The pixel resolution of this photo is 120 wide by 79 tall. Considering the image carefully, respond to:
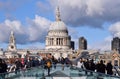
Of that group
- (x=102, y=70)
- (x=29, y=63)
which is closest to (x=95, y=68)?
(x=102, y=70)

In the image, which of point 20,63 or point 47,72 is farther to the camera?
point 20,63

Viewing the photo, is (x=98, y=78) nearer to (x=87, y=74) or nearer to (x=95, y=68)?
(x=87, y=74)

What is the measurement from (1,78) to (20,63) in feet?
30.6

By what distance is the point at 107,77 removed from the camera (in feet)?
152

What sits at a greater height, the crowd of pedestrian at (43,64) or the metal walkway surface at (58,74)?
the crowd of pedestrian at (43,64)

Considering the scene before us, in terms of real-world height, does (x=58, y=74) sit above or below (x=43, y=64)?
below

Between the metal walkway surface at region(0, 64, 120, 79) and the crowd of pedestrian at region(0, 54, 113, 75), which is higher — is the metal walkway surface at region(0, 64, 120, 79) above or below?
below

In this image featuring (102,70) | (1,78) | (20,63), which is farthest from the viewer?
(102,70)

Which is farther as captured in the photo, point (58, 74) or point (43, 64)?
point (43, 64)

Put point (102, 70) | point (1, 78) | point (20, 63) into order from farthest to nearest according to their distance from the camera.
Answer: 1. point (102, 70)
2. point (20, 63)
3. point (1, 78)

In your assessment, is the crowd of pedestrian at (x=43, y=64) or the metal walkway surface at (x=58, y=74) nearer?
the metal walkway surface at (x=58, y=74)

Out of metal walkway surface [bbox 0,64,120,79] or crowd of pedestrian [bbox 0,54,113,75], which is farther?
crowd of pedestrian [bbox 0,54,113,75]

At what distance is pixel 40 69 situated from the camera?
1845 inches

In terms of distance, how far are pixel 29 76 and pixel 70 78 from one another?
2.82 meters
